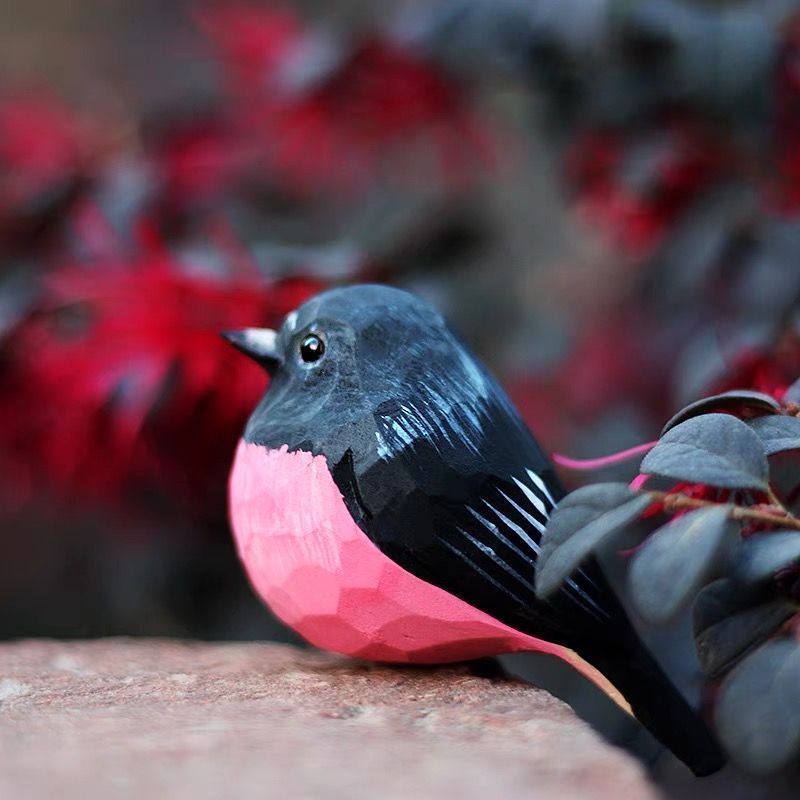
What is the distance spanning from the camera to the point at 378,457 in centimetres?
65

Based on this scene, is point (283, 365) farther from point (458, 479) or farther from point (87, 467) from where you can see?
point (87, 467)

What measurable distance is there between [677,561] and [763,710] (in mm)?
76

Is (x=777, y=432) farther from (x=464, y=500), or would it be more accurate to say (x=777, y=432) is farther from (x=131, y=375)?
(x=131, y=375)

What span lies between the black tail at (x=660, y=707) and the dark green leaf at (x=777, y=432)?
0.50 ft

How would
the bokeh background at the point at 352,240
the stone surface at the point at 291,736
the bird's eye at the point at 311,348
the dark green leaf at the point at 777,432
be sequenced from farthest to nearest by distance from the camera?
the bokeh background at the point at 352,240
the bird's eye at the point at 311,348
the dark green leaf at the point at 777,432
the stone surface at the point at 291,736

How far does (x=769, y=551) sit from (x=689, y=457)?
0.06 m

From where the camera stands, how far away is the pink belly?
2.15ft

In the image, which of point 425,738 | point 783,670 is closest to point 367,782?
point 425,738

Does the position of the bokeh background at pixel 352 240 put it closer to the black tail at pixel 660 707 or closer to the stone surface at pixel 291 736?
the black tail at pixel 660 707

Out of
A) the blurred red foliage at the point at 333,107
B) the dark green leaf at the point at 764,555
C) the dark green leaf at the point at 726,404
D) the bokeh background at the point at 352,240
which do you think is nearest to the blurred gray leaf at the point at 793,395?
the dark green leaf at the point at 726,404

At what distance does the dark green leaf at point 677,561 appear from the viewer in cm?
49

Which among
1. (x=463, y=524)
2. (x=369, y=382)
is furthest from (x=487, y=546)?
(x=369, y=382)

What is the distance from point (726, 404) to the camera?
623 millimetres

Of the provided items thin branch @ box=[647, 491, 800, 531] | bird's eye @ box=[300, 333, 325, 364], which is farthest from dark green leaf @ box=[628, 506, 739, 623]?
bird's eye @ box=[300, 333, 325, 364]
